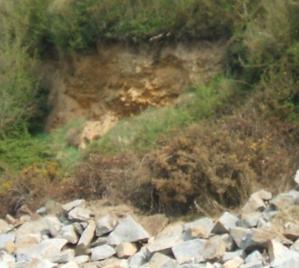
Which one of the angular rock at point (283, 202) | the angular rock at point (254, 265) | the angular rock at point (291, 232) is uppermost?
the angular rock at point (283, 202)

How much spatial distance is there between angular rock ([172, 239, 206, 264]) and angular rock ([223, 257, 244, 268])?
1.40 feet

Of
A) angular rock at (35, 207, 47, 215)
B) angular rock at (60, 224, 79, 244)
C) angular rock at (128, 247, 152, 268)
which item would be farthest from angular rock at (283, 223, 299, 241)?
angular rock at (35, 207, 47, 215)

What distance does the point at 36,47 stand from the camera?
755 inches

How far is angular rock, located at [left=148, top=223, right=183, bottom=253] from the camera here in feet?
34.0

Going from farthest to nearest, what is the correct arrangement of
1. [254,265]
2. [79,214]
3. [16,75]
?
[16,75] < [79,214] < [254,265]

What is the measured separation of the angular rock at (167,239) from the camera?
10.4m

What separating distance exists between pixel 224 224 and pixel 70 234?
2475mm

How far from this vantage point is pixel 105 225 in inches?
460

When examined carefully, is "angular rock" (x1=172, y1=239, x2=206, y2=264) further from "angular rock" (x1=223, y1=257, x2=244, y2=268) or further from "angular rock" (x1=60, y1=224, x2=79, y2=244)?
"angular rock" (x1=60, y1=224, x2=79, y2=244)

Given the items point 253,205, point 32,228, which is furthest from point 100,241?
point 253,205

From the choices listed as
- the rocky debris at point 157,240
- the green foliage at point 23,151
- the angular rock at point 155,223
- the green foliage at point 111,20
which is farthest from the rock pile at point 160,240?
the green foliage at point 111,20

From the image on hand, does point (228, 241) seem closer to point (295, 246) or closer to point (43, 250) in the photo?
point (295, 246)

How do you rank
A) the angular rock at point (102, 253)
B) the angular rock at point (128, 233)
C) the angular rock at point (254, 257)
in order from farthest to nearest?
the angular rock at point (128, 233) → the angular rock at point (102, 253) → the angular rock at point (254, 257)

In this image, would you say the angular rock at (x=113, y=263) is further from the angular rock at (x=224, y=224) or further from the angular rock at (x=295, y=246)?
the angular rock at (x=295, y=246)
